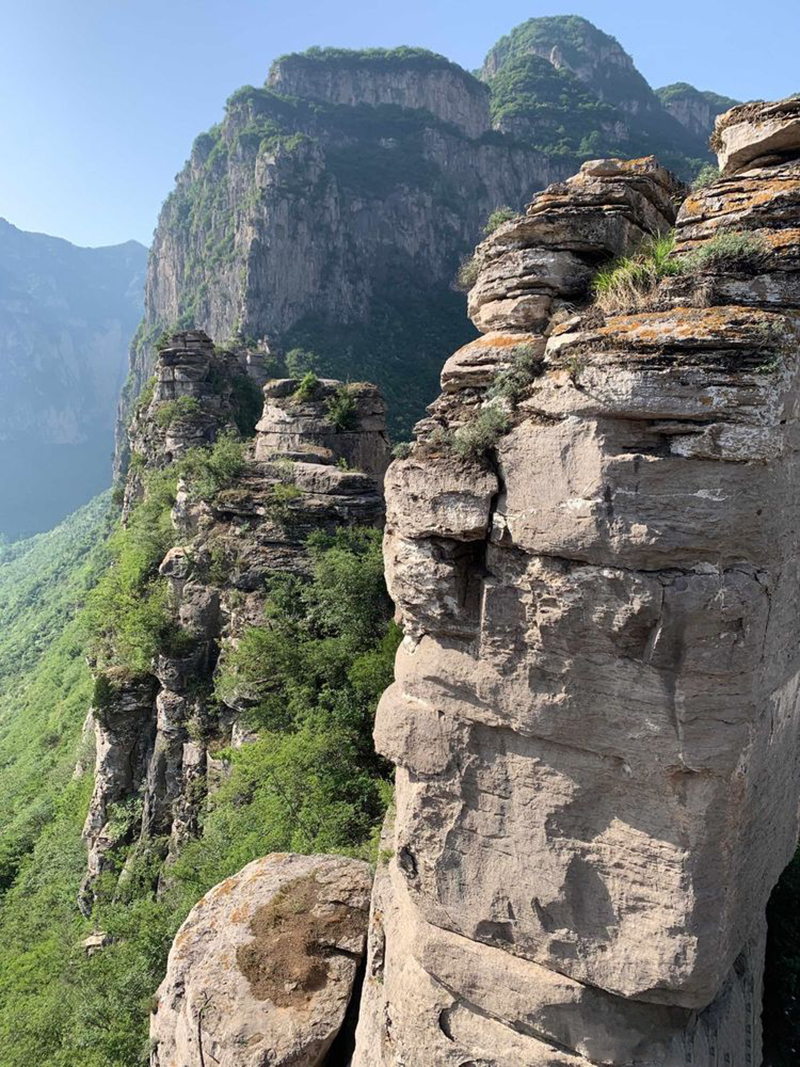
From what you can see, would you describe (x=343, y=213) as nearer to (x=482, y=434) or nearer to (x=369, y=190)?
(x=369, y=190)

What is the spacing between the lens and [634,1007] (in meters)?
7.04

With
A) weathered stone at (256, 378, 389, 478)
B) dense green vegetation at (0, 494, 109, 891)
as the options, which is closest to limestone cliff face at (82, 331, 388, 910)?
weathered stone at (256, 378, 389, 478)

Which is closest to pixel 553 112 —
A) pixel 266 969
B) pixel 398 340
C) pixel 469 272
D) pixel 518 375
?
pixel 398 340

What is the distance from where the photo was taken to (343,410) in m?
33.5

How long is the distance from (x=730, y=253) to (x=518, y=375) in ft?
6.99

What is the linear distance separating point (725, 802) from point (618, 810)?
98 cm

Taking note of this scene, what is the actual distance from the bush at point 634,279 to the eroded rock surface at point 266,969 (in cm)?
927

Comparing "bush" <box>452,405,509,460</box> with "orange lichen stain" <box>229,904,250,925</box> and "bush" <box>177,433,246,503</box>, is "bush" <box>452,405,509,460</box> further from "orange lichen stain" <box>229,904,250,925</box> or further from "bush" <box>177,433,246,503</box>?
"bush" <box>177,433,246,503</box>

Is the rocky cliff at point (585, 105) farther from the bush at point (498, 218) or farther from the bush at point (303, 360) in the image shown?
the bush at point (498, 218)

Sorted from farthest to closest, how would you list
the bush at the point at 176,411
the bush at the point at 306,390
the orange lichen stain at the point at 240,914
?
the bush at the point at 176,411 → the bush at the point at 306,390 → the orange lichen stain at the point at 240,914

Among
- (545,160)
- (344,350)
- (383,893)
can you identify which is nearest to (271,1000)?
(383,893)

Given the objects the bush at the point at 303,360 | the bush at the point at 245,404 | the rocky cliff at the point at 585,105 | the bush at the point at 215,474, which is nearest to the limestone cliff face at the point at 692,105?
the rocky cliff at the point at 585,105

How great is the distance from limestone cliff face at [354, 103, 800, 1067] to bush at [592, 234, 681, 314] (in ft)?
0.85

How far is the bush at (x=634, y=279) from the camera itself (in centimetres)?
653
